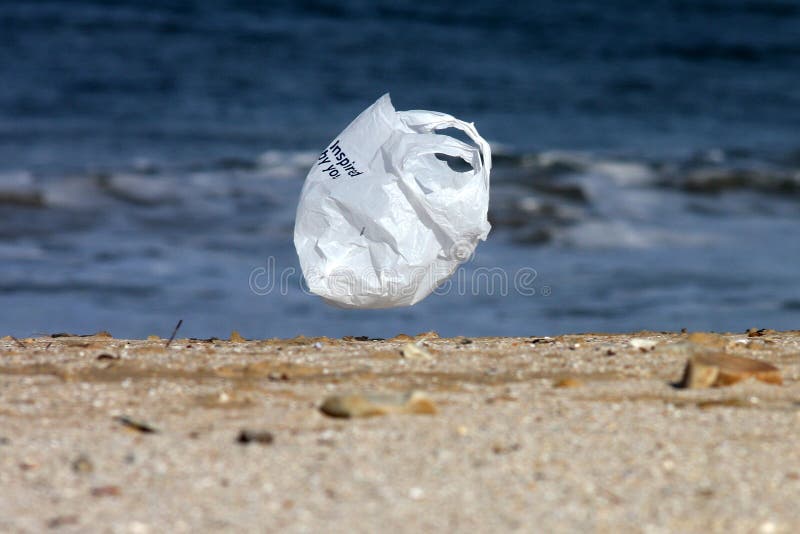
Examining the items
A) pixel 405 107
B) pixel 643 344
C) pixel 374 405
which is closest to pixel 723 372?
pixel 643 344

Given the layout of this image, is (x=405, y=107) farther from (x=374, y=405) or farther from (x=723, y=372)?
(x=374, y=405)

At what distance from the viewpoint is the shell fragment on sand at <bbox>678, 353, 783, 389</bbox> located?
2240 millimetres

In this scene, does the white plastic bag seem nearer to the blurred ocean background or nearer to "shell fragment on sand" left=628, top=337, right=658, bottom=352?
"shell fragment on sand" left=628, top=337, right=658, bottom=352

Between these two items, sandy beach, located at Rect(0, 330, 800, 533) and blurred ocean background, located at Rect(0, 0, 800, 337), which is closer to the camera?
sandy beach, located at Rect(0, 330, 800, 533)

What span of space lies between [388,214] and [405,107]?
22.3ft

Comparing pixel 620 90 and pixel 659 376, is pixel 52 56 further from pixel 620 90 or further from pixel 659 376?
pixel 659 376

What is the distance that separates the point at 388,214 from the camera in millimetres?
2607

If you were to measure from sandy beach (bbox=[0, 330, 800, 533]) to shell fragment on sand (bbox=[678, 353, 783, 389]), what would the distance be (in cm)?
3

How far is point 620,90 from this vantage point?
10594 millimetres

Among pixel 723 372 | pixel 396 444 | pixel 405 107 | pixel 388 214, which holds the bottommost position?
pixel 396 444

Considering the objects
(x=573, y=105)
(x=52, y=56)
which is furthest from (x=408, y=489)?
(x=52, y=56)

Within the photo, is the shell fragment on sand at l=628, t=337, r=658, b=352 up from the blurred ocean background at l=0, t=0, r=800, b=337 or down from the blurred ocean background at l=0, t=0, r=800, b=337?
down

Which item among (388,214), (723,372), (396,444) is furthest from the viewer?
(388,214)

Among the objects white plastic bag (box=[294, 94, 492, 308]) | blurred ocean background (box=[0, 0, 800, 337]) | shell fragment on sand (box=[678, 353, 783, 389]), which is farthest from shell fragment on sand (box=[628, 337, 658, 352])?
blurred ocean background (box=[0, 0, 800, 337])
